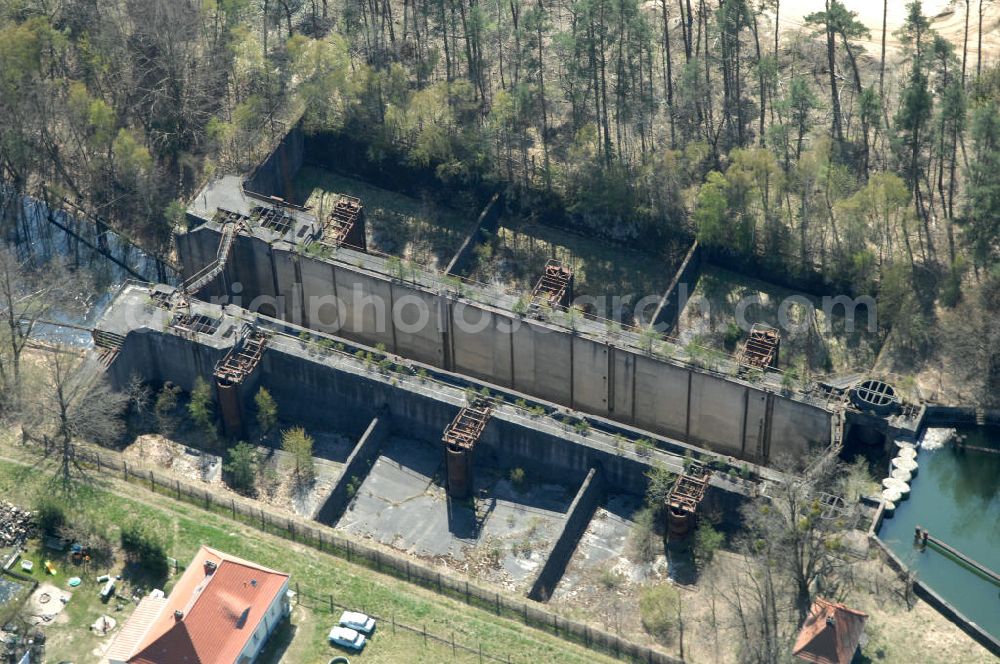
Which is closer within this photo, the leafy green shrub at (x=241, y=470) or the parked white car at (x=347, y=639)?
the parked white car at (x=347, y=639)

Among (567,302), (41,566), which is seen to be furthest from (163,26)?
(41,566)

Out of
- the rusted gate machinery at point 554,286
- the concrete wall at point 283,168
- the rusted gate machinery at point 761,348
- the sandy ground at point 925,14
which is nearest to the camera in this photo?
the rusted gate machinery at point 761,348

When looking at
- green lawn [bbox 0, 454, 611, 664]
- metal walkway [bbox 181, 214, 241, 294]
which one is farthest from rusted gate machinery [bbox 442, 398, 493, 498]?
metal walkway [bbox 181, 214, 241, 294]

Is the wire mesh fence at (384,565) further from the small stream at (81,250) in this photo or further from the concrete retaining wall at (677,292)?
the concrete retaining wall at (677,292)

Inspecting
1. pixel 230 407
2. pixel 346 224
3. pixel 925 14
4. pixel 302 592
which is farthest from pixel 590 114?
pixel 302 592

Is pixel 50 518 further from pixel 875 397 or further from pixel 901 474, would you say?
pixel 901 474

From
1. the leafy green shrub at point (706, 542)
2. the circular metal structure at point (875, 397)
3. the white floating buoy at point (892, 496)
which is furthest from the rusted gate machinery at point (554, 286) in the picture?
the white floating buoy at point (892, 496)
